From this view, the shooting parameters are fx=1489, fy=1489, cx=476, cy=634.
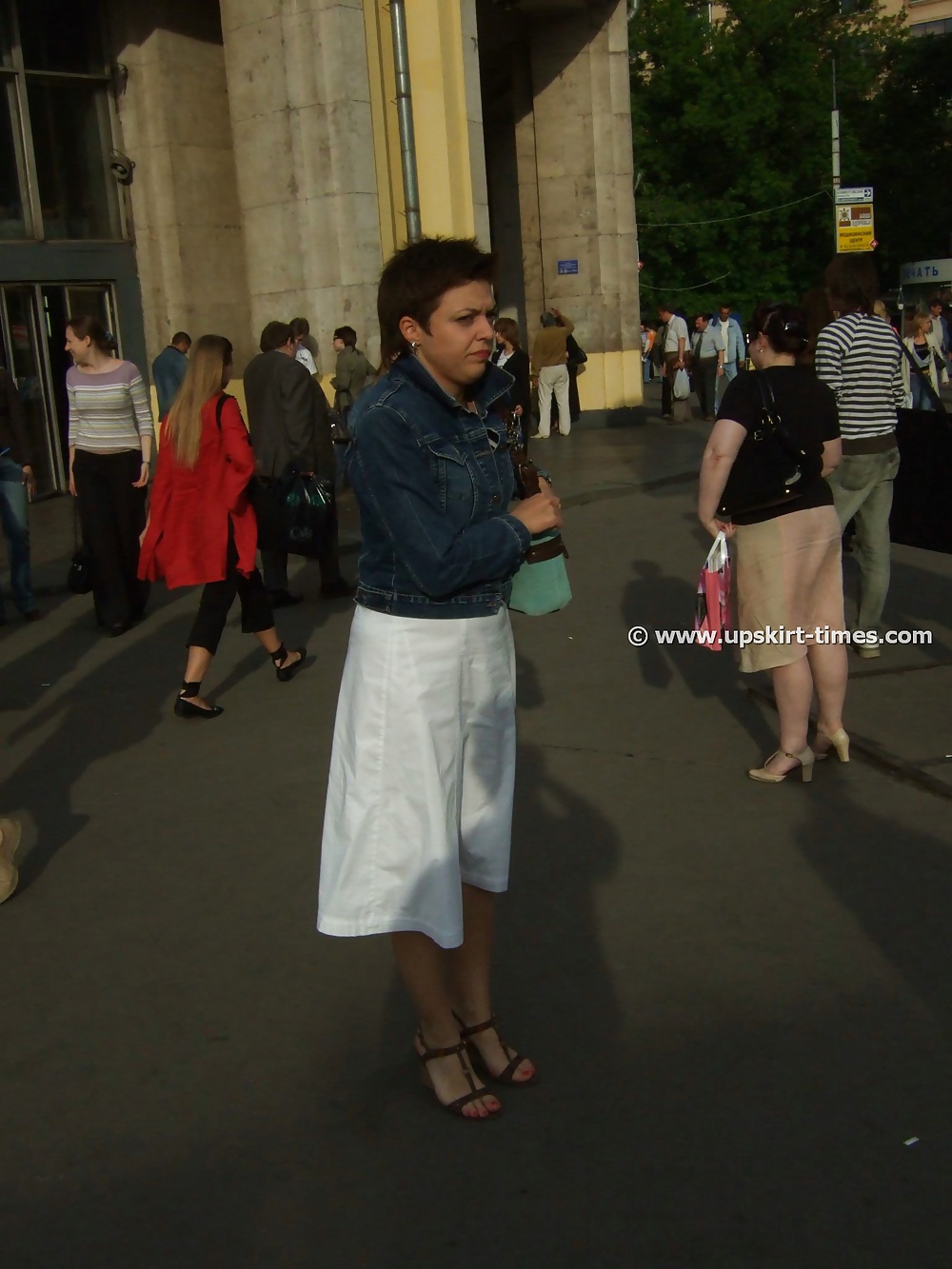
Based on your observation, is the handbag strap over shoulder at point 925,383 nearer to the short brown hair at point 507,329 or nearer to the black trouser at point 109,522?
the black trouser at point 109,522

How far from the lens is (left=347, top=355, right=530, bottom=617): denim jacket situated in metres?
3.01

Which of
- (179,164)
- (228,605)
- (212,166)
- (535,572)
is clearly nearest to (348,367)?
(179,164)

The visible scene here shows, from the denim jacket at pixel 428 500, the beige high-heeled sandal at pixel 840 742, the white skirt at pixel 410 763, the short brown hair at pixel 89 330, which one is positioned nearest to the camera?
the denim jacket at pixel 428 500

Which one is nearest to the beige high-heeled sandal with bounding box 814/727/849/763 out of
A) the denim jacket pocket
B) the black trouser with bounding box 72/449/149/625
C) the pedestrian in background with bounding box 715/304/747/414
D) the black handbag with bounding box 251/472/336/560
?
the denim jacket pocket

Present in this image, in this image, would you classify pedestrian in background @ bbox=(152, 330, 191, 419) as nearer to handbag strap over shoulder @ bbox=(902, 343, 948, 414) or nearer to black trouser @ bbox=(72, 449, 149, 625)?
black trouser @ bbox=(72, 449, 149, 625)

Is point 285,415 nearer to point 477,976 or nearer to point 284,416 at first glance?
point 284,416

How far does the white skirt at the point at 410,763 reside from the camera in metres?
3.14

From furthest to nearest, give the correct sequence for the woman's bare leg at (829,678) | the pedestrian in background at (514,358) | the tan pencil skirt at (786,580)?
the pedestrian in background at (514,358) → the woman's bare leg at (829,678) → the tan pencil skirt at (786,580)

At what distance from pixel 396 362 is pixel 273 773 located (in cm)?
328

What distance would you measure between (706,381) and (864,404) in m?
16.5

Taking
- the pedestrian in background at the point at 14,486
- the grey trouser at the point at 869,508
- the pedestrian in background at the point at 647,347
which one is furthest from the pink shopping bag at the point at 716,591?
the pedestrian in background at the point at 647,347

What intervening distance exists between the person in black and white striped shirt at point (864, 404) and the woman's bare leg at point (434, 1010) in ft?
14.2

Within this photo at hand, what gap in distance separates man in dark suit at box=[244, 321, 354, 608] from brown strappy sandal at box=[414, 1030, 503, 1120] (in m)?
6.45

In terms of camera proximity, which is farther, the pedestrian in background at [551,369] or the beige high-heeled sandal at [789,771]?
the pedestrian in background at [551,369]
